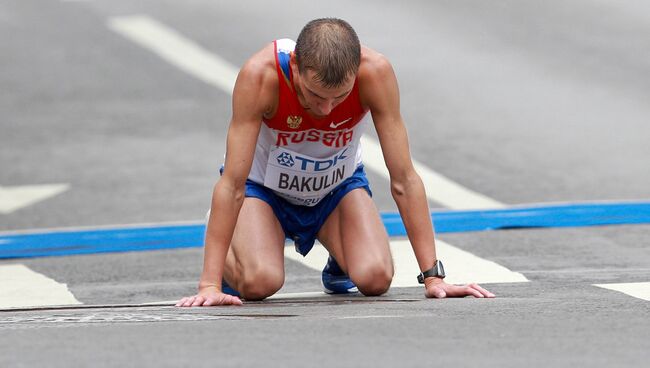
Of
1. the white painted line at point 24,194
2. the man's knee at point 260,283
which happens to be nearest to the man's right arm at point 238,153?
the man's knee at point 260,283

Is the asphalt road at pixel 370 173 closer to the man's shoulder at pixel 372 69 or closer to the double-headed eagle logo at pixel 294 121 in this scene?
the double-headed eagle logo at pixel 294 121

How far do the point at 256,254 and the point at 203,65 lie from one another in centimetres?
722

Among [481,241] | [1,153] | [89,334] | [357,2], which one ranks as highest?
[357,2]

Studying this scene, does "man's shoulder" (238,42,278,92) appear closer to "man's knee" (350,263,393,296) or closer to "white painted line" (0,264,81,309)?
"man's knee" (350,263,393,296)

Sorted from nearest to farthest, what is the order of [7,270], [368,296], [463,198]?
[368,296]
[7,270]
[463,198]

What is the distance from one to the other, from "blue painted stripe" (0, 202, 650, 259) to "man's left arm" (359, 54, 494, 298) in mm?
2673

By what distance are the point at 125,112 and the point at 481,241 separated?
4.72 m

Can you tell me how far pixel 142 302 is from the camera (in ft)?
18.9

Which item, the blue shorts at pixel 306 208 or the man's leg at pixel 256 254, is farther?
the blue shorts at pixel 306 208

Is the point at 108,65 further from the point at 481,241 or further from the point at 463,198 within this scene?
the point at 481,241

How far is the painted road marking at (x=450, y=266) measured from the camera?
6.26 metres

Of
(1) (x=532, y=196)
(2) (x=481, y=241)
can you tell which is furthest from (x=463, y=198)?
(2) (x=481, y=241)

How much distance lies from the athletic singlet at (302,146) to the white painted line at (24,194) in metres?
3.52

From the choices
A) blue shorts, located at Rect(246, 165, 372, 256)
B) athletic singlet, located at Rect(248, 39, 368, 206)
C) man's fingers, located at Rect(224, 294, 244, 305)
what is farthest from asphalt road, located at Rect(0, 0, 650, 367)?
athletic singlet, located at Rect(248, 39, 368, 206)
